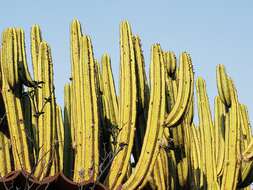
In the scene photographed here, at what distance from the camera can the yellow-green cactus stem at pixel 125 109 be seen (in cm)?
827

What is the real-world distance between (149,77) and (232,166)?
2.01 metres

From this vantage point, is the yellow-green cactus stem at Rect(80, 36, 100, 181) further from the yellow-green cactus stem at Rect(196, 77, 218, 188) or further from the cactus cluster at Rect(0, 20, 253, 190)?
the yellow-green cactus stem at Rect(196, 77, 218, 188)

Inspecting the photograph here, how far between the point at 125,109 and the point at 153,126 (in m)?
0.44

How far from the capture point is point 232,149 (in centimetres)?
960

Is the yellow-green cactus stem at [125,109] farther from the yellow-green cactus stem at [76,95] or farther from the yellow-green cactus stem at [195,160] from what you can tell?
the yellow-green cactus stem at [195,160]

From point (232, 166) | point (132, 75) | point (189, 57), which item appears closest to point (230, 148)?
point (232, 166)

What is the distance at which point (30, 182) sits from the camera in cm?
759

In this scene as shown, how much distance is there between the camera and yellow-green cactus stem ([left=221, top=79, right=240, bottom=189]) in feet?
31.4

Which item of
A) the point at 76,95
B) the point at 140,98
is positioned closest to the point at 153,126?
the point at 140,98

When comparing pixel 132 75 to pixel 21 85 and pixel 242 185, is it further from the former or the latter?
pixel 242 185

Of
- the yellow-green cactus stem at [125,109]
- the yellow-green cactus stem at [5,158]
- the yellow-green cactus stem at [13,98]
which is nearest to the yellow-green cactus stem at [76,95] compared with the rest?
the yellow-green cactus stem at [125,109]

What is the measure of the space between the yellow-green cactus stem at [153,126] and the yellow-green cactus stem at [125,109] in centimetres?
Result: 17

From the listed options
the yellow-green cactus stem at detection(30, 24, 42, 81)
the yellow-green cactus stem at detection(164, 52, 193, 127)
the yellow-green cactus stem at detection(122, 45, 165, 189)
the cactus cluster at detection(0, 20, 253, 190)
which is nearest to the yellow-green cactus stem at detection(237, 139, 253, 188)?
the cactus cluster at detection(0, 20, 253, 190)

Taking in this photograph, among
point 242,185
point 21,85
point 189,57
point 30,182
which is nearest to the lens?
point 30,182
